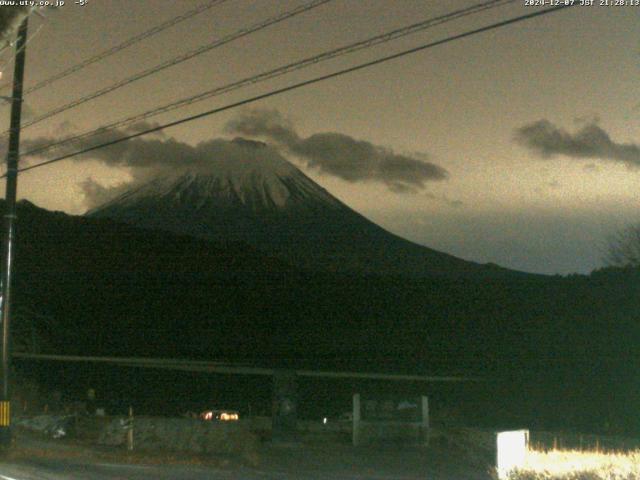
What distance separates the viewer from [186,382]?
2148 inches

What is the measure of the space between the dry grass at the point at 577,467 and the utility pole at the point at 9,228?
39.8ft

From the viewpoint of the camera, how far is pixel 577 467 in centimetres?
1405

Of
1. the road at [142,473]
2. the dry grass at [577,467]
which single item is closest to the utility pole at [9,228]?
the road at [142,473]

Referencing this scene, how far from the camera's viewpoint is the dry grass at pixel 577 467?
13.2m

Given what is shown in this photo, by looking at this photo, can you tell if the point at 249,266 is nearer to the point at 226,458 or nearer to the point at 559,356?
the point at 559,356

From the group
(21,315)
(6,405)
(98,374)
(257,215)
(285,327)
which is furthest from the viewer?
(257,215)

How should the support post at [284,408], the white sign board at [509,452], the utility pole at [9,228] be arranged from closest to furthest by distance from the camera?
the white sign board at [509,452] → the utility pole at [9,228] → the support post at [284,408]

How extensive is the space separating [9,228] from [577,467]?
548 inches

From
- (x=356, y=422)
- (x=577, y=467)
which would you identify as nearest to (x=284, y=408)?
(x=356, y=422)

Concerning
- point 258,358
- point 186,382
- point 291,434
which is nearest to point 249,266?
point 258,358

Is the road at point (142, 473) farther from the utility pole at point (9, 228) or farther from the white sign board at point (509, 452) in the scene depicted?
the utility pole at point (9, 228)

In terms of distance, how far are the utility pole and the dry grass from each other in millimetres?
12119

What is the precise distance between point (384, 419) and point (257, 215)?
151820mm

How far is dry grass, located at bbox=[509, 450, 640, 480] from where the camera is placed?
43.3ft
